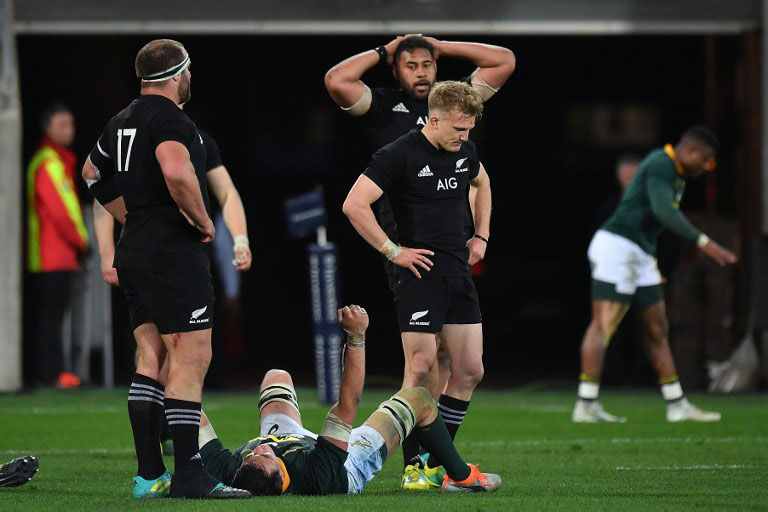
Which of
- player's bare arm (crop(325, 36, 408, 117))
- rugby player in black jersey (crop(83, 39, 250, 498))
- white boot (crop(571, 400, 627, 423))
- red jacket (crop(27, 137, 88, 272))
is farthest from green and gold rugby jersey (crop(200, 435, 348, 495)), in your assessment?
red jacket (crop(27, 137, 88, 272))

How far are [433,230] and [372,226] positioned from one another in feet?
1.02

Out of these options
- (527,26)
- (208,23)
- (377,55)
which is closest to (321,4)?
(208,23)

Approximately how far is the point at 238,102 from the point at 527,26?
8.70 metres

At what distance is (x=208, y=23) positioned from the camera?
14602mm

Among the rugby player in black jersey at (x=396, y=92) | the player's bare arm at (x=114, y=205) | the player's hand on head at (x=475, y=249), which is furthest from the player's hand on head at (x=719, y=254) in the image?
the player's bare arm at (x=114, y=205)

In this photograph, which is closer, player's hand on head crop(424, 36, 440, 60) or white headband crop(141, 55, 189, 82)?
white headband crop(141, 55, 189, 82)

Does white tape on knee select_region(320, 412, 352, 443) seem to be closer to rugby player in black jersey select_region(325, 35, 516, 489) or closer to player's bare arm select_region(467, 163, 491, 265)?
rugby player in black jersey select_region(325, 35, 516, 489)

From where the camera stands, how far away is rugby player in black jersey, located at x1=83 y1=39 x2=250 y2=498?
644cm

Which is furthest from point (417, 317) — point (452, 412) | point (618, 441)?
point (618, 441)

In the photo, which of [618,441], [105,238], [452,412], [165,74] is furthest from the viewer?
[618,441]

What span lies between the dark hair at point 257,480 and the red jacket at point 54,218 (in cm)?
811

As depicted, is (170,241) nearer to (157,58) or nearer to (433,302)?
(157,58)

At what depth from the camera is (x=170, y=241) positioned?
651 cm

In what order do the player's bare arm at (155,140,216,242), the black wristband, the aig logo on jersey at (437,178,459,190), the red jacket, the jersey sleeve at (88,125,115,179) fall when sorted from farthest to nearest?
the red jacket → the black wristband → the aig logo on jersey at (437,178,459,190) → the jersey sleeve at (88,125,115,179) → the player's bare arm at (155,140,216,242)
